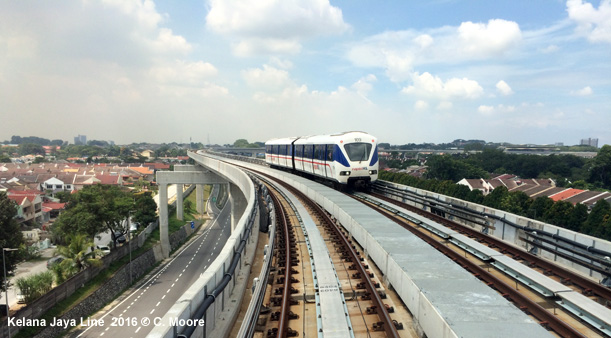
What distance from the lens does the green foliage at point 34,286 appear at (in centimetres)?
2188

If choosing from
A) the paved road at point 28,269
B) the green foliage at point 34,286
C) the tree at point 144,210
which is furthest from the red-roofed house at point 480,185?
the paved road at point 28,269

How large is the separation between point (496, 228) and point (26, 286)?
84.0 ft

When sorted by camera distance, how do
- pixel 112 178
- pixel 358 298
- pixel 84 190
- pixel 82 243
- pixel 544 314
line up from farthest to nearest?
pixel 112 178
pixel 84 190
pixel 82 243
pixel 358 298
pixel 544 314

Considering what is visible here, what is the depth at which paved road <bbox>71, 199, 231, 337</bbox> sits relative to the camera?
23.4 meters

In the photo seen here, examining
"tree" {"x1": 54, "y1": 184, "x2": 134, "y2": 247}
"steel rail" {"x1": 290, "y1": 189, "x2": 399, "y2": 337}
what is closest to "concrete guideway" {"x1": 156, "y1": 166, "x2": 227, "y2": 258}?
"tree" {"x1": 54, "y1": 184, "x2": 134, "y2": 247}

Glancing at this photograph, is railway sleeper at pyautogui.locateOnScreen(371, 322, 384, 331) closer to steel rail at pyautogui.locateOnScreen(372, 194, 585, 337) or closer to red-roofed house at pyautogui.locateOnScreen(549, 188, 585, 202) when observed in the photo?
steel rail at pyautogui.locateOnScreen(372, 194, 585, 337)

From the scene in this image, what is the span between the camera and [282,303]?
22.1 feet

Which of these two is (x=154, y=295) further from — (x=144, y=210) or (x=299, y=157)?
(x=144, y=210)

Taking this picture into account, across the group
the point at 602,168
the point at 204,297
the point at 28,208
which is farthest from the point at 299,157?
the point at 602,168

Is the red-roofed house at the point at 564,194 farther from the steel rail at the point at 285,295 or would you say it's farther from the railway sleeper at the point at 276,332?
the railway sleeper at the point at 276,332

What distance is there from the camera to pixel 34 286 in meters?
22.5

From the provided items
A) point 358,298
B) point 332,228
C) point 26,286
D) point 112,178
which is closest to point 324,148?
point 332,228

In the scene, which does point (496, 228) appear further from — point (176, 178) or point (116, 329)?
point (176, 178)

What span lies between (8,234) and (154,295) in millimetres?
11154
